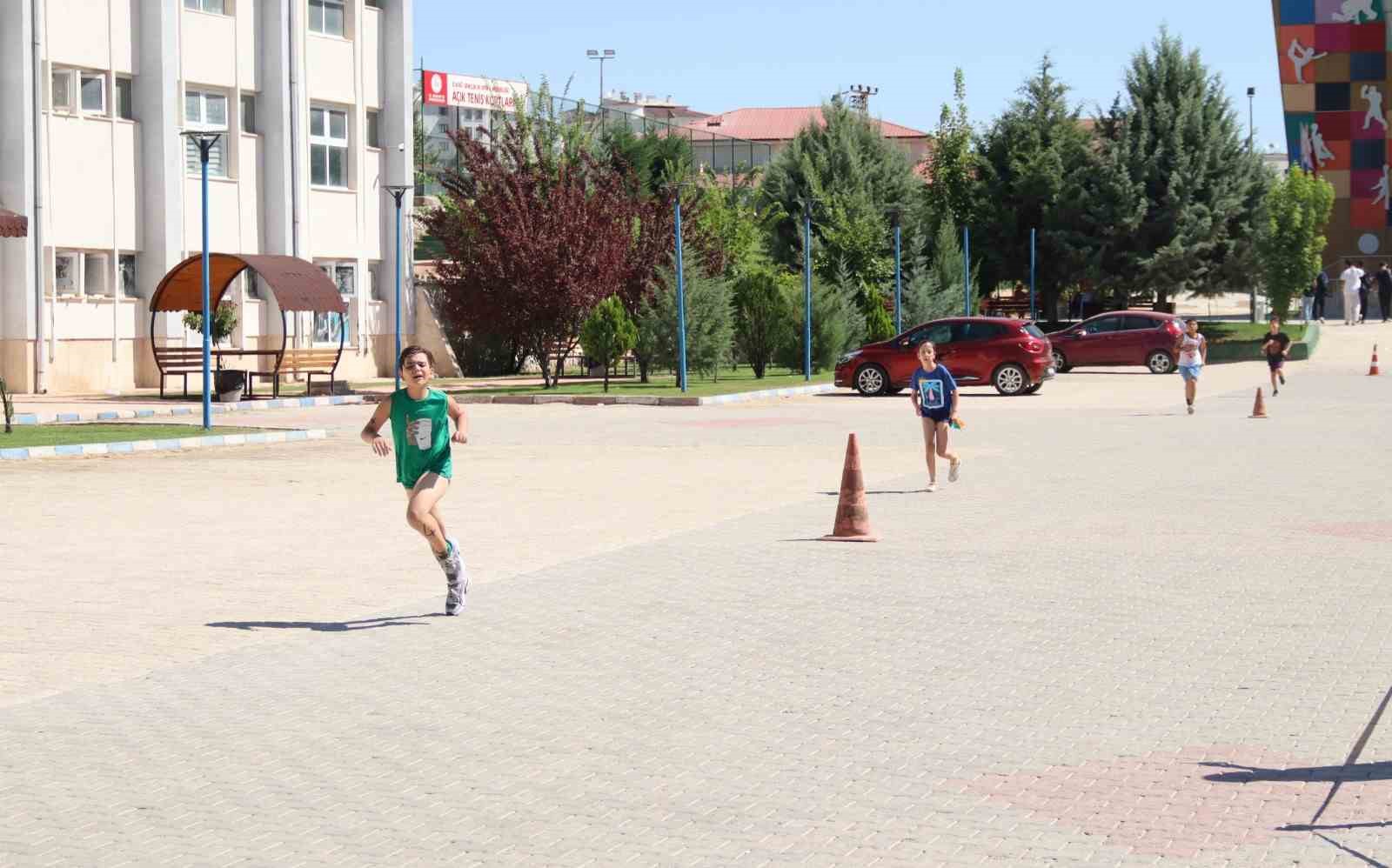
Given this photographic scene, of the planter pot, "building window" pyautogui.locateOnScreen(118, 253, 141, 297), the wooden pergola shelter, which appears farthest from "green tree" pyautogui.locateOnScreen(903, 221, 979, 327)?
the planter pot

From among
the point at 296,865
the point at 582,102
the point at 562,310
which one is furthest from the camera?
the point at 582,102

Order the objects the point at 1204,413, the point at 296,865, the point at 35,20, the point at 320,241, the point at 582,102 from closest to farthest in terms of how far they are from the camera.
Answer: the point at 296,865 → the point at 1204,413 → the point at 35,20 → the point at 320,241 → the point at 582,102

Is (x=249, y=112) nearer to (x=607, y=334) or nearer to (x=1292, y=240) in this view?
(x=607, y=334)

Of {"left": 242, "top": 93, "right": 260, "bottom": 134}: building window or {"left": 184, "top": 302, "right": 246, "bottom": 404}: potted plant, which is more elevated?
{"left": 242, "top": 93, "right": 260, "bottom": 134}: building window

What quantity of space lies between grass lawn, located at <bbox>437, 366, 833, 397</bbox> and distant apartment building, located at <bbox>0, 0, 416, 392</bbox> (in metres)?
3.65

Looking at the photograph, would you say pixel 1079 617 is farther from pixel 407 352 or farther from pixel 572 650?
pixel 407 352

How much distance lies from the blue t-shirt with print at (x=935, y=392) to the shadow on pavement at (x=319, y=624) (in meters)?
8.83

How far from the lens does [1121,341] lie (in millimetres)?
49250

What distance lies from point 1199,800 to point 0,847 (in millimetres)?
3929

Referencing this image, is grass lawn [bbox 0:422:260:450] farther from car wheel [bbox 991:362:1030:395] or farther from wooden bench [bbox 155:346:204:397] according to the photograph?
car wheel [bbox 991:362:1030:395]

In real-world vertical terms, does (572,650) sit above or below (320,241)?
below

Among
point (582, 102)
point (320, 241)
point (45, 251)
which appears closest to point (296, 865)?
→ point (45, 251)

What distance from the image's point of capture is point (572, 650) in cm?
994

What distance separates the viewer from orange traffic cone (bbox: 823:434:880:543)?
14508 millimetres
